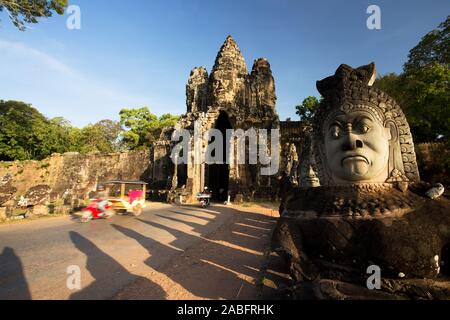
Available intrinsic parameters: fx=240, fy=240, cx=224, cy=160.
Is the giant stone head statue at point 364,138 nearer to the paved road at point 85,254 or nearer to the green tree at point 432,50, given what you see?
the paved road at point 85,254

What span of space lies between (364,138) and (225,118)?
20682 mm

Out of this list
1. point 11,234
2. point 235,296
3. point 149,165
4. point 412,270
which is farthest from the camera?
point 149,165

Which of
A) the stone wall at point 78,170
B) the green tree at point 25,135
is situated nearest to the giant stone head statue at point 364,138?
the stone wall at point 78,170

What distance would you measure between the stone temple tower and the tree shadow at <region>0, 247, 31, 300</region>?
13.8m

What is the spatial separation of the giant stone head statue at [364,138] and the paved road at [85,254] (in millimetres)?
2814

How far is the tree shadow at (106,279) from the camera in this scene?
9.84 ft

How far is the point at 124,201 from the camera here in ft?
35.5

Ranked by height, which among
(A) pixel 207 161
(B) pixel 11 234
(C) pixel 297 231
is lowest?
(B) pixel 11 234

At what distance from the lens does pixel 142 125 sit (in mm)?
42812

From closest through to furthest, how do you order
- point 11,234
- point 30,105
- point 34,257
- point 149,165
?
1. point 34,257
2. point 11,234
3. point 149,165
4. point 30,105

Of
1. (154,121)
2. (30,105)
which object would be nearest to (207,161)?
(154,121)

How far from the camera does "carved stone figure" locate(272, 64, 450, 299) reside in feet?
7.30
